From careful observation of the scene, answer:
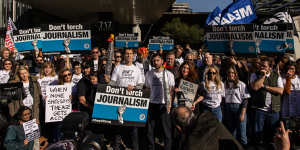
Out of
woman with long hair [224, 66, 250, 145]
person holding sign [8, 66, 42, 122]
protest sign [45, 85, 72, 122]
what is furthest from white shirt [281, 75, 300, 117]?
person holding sign [8, 66, 42, 122]

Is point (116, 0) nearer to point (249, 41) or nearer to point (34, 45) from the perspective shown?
point (34, 45)

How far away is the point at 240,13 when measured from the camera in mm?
8336

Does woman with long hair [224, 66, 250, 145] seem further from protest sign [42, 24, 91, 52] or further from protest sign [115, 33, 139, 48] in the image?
protest sign [115, 33, 139, 48]

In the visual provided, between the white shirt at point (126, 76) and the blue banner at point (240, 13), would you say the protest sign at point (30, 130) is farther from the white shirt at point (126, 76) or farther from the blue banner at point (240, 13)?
the blue banner at point (240, 13)

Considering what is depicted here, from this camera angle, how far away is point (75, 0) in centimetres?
1762

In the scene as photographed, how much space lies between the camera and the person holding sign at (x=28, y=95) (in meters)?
5.44

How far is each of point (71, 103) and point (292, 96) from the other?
420 centimetres

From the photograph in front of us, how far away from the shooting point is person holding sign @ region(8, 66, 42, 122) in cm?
544

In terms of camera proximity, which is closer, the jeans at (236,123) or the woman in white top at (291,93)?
the woman in white top at (291,93)

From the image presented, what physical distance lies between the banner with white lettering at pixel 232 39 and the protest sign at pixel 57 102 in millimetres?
3760

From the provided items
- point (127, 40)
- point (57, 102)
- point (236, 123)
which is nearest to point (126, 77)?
point (57, 102)

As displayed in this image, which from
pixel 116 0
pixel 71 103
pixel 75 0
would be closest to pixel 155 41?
pixel 116 0

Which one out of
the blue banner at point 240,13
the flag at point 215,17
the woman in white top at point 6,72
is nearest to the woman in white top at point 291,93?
the blue banner at point 240,13

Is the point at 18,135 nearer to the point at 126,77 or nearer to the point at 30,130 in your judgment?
the point at 30,130
